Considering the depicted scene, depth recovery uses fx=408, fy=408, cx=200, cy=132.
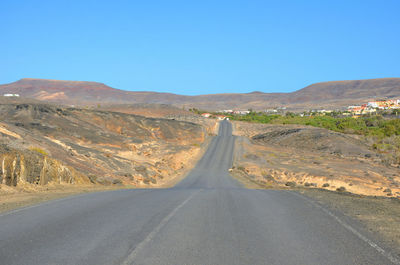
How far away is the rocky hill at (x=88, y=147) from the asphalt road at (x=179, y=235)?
29.1 ft

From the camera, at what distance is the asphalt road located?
6.67m

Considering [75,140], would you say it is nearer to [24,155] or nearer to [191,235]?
[24,155]

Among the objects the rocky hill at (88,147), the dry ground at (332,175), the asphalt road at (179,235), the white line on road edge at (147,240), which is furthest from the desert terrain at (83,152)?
the dry ground at (332,175)

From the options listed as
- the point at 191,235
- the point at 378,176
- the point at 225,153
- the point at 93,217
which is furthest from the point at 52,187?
the point at 225,153

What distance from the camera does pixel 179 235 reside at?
27.2 ft

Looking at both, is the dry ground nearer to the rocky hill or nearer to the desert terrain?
the desert terrain

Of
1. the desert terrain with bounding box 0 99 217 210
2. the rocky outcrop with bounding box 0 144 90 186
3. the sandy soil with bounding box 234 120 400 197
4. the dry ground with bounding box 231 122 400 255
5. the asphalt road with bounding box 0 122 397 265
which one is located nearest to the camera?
the asphalt road with bounding box 0 122 397 265

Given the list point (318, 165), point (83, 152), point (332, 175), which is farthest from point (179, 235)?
point (318, 165)

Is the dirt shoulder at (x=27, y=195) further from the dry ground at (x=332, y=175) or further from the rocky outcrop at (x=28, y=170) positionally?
the dry ground at (x=332, y=175)

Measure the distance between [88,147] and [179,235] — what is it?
142 feet

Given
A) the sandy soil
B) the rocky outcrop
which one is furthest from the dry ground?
the rocky outcrop

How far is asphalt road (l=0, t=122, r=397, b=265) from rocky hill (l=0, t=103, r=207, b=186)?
8855 millimetres

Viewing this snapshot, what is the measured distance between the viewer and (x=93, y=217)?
10234 millimetres

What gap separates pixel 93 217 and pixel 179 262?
450cm
